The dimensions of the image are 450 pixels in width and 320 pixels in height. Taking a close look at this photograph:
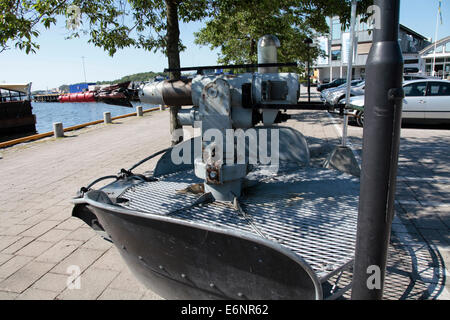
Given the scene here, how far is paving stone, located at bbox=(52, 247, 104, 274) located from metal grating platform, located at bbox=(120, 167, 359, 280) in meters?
0.71

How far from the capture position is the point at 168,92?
369cm

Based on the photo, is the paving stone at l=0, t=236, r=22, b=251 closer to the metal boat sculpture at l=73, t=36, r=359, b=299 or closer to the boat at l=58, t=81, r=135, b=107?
the metal boat sculpture at l=73, t=36, r=359, b=299

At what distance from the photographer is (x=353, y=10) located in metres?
6.16

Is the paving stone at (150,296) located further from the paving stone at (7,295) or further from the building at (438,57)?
the building at (438,57)

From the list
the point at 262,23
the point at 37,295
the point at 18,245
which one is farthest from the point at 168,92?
the point at 262,23

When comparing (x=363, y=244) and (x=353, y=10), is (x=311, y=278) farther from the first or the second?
(x=353, y=10)

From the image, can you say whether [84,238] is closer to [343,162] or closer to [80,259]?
[80,259]

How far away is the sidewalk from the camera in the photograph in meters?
3.11

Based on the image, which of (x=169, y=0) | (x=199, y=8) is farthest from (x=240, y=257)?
(x=199, y=8)

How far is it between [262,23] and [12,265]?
11.1m

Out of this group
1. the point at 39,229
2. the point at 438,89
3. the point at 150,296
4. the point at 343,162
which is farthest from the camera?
the point at 438,89

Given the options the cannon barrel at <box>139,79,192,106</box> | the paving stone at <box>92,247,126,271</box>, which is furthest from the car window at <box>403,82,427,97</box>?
the paving stone at <box>92,247,126,271</box>

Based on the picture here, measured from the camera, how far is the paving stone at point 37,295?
3.04 m

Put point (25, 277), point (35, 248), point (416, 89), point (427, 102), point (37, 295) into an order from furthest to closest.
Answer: point (416, 89) → point (427, 102) → point (35, 248) → point (25, 277) → point (37, 295)
